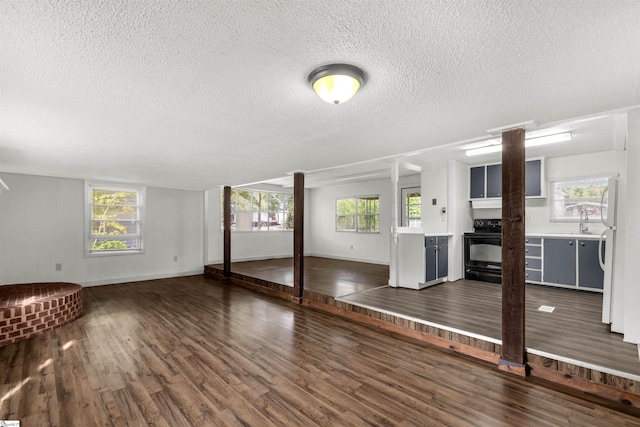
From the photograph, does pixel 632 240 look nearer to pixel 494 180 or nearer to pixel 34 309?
pixel 494 180

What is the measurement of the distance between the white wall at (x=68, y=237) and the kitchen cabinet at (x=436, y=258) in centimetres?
582

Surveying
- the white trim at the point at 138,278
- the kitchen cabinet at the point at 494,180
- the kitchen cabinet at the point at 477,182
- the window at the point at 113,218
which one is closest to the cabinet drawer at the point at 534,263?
the kitchen cabinet at the point at 494,180

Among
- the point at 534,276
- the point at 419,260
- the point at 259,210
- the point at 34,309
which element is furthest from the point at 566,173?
the point at 34,309


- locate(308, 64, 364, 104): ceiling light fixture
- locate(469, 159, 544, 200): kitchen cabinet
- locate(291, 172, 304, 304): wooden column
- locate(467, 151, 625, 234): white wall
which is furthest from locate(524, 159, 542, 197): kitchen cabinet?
locate(308, 64, 364, 104): ceiling light fixture

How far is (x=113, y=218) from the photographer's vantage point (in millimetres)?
6539

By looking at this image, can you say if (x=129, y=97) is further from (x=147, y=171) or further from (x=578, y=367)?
(x=578, y=367)

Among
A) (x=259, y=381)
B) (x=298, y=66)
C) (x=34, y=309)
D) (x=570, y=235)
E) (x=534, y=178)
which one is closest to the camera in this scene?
(x=298, y=66)

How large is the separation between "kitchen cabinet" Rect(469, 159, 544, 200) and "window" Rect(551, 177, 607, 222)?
0.38 m

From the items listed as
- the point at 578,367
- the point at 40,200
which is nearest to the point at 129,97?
the point at 578,367

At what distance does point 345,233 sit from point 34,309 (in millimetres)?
6750

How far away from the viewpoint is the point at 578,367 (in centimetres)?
235

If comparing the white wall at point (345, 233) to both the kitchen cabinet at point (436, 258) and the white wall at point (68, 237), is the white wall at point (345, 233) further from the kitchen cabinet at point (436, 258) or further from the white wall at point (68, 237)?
the white wall at point (68, 237)

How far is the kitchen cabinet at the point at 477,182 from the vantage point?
5578 millimetres

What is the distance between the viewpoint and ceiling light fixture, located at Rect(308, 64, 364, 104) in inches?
68.3
